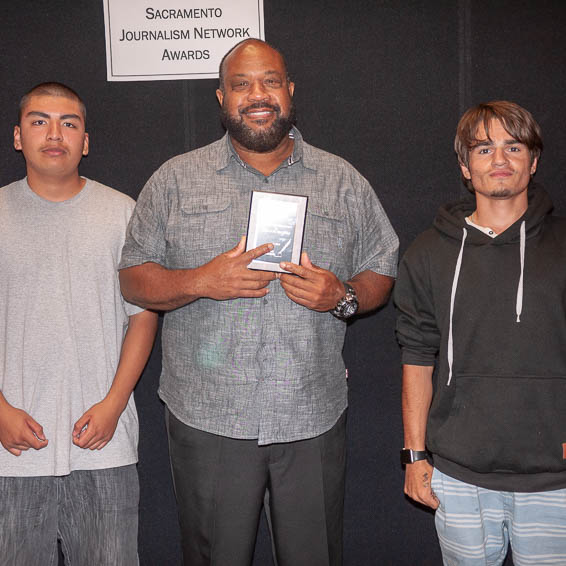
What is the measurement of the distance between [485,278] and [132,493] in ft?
4.99

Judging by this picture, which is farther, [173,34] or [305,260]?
[173,34]

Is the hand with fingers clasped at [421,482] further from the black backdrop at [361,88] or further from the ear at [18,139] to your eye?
the ear at [18,139]

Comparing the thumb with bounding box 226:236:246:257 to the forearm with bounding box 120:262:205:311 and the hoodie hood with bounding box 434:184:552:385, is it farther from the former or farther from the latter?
the hoodie hood with bounding box 434:184:552:385

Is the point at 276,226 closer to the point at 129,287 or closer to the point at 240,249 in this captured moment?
the point at 240,249

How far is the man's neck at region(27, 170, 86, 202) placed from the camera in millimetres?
2520

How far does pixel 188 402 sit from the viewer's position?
2.37 metres

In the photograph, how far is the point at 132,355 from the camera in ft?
8.25

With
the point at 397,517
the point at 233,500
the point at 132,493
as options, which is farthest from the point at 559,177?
the point at 132,493

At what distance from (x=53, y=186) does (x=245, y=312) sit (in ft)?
2.93

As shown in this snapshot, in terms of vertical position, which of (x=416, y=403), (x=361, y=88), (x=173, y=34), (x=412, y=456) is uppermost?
(x=173, y=34)

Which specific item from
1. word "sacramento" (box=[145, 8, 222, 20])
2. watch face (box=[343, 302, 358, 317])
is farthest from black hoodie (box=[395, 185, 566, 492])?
word "sacramento" (box=[145, 8, 222, 20])

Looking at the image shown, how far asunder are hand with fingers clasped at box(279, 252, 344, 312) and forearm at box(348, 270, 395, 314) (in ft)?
0.55

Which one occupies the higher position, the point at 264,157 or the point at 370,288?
the point at 264,157

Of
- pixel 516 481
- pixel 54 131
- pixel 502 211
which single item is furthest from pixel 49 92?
pixel 516 481
